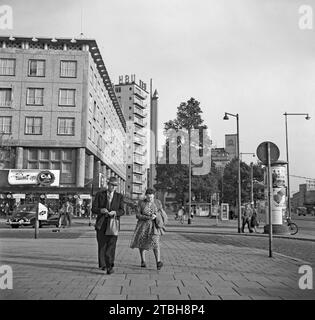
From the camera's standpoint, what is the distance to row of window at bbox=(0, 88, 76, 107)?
5091 cm

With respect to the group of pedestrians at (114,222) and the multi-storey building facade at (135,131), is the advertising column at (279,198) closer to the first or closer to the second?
the group of pedestrians at (114,222)

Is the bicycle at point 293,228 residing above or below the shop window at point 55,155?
below

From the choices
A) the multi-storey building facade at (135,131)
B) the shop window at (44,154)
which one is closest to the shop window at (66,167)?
the shop window at (44,154)

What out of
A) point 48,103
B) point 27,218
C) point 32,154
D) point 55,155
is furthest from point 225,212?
point 48,103

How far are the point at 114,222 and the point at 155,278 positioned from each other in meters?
1.32

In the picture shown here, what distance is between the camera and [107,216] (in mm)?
8586

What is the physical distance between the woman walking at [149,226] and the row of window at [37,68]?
44.6 m

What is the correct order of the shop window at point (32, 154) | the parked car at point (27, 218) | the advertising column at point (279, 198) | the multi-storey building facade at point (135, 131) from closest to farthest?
the advertising column at point (279, 198)
the parked car at point (27, 218)
the shop window at point (32, 154)
the multi-storey building facade at point (135, 131)

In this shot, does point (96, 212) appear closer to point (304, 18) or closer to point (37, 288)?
point (37, 288)

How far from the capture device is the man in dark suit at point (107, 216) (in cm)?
852

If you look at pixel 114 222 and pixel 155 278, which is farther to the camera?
pixel 114 222

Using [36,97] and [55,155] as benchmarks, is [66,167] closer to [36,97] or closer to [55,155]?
[55,155]

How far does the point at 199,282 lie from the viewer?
7672 millimetres

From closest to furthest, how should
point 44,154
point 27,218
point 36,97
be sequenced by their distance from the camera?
point 27,218 < point 36,97 < point 44,154
